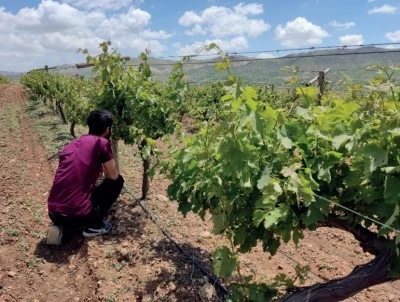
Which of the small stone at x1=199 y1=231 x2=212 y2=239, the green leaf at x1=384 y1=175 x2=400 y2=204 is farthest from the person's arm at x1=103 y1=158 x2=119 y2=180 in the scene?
the green leaf at x1=384 y1=175 x2=400 y2=204

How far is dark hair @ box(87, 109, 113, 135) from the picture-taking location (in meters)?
4.47

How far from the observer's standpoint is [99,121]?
447 cm

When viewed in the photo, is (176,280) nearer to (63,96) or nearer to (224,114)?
(224,114)

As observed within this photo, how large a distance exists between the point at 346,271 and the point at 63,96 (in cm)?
1178

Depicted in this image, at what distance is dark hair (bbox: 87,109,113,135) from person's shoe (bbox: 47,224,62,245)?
125 cm

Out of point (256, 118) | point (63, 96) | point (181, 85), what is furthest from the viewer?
point (63, 96)

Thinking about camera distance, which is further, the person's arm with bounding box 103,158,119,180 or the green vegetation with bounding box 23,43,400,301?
the person's arm with bounding box 103,158,119,180

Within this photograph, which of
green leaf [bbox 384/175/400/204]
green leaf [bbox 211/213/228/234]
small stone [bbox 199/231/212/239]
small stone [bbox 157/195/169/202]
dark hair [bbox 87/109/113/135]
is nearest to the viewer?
green leaf [bbox 384/175/400/204]

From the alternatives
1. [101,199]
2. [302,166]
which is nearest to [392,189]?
[302,166]

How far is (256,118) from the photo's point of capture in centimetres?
191

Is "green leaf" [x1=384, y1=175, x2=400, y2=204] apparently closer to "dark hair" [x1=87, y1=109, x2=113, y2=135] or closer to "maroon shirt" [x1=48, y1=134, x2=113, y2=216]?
"maroon shirt" [x1=48, y1=134, x2=113, y2=216]

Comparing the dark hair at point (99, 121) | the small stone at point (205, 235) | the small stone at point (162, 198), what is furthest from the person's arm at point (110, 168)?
the small stone at point (162, 198)

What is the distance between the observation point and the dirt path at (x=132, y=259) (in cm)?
398

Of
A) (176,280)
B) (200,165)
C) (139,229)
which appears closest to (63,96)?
(139,229)
